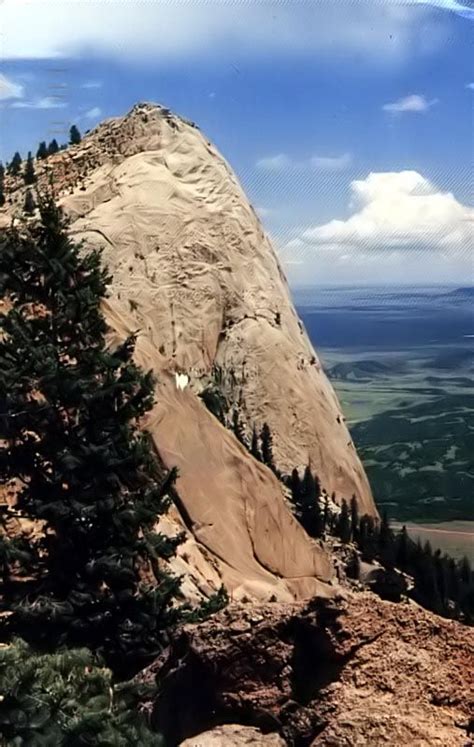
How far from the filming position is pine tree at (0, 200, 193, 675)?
8398 millimetres

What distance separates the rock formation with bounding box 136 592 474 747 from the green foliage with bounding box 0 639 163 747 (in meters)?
0.23

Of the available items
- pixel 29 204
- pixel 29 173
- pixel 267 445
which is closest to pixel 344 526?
pixel 267 445

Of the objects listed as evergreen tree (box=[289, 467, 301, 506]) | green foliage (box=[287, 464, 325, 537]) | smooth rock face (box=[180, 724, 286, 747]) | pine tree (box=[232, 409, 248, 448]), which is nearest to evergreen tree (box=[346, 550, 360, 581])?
green foliage (box=[287, 464, 325, 537])

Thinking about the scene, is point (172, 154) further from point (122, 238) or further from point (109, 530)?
point (109, 530)

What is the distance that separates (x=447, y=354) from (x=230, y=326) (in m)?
10.0

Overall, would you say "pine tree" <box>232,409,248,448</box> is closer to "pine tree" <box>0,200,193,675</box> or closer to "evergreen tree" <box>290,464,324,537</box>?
"evergreen tree" <box>290,464,324,537</box>

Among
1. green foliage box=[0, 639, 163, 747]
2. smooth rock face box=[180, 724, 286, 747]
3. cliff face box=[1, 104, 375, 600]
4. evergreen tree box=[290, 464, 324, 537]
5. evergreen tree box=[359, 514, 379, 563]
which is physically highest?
cliff face box=[1, 104, 375, 600]

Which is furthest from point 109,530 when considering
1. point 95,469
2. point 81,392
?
point 81,392

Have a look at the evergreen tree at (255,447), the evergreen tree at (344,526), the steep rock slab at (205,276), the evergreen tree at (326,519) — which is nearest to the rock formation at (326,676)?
the evergreen tree at (344,526)

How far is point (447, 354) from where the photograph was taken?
15.6 metres

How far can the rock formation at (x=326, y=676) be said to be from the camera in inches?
187

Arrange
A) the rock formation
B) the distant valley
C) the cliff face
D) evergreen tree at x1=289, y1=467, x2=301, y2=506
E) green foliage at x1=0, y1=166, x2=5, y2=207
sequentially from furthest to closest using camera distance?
green foliage at x1=0, y1=166, x2=5, y2=207, the cliff face, evergreen tree at x1=289, y1=467, x2=301, y2=506, the distant valley, the rock formation

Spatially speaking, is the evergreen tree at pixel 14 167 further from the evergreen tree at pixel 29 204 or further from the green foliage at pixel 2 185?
the evergreen tree at pixel 29 204

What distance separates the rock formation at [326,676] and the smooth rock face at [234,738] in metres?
0.02
